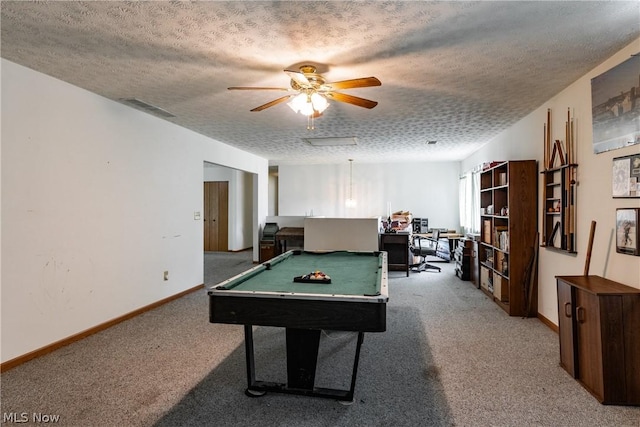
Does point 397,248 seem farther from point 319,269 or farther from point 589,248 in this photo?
point 589,248

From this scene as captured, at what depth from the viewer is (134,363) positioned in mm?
2838

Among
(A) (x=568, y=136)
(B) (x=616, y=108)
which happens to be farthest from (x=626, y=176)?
(A) (x=568, y=136)

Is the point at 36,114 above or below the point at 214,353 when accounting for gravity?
above

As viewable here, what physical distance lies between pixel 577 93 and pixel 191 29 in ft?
11.0

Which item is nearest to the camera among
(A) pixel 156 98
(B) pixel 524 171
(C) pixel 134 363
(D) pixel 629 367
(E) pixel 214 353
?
(D) pixel 629 367

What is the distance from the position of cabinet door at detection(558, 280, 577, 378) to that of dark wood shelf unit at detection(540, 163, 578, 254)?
759mm

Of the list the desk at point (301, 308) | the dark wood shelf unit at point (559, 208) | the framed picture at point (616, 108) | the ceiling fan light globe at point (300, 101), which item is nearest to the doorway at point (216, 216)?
the desk at point (301, 308)

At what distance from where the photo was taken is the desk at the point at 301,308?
1.91 m

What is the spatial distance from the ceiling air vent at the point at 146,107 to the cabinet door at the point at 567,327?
4.44 m

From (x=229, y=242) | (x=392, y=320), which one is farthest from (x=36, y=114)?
(x=229, y=242)

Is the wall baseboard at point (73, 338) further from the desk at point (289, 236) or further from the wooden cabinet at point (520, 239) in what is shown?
the wooden cabinet at point (520, 239)

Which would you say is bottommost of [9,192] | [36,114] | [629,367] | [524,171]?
[629,367]

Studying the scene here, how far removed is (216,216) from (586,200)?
8.40m

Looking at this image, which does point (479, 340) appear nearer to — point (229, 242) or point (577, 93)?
point (577, 93)
